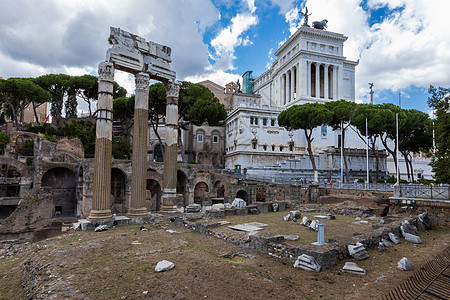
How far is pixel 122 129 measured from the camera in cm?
4059

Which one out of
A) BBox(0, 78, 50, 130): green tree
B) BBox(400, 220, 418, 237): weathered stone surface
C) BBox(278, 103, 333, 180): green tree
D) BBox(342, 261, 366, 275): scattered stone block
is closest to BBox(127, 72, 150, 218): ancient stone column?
BBox(342, 261, 366, 275): scattered stone block

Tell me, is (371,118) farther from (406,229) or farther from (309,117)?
(406,229)

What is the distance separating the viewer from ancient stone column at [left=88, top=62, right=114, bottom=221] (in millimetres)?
10062

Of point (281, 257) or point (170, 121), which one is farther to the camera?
point (170, 121)

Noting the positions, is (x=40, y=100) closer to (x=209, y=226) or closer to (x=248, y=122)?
(x=248, y=122)

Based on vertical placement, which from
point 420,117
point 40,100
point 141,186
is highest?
point 40,100

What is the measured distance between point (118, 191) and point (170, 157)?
15779 millimetres

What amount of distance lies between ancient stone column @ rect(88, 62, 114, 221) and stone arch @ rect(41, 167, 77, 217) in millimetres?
19411

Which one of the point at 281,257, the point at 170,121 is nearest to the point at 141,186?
the point at 170,121

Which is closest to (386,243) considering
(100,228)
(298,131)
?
(100,228)

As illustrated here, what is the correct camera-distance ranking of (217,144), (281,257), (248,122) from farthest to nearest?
1. (217,144)
2. (248,122)
3. (281,257)

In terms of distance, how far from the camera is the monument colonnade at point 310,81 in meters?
43.8

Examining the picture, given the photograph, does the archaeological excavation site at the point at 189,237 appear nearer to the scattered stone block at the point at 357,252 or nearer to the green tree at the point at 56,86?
the scattered stone block at the point at 357,252

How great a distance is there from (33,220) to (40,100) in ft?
71.4
